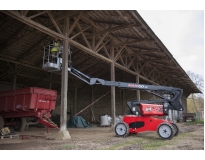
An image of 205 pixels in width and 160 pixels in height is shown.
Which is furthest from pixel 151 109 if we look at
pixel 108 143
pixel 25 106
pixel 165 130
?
pixel 25 106

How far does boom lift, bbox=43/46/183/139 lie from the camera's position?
7.61 metres

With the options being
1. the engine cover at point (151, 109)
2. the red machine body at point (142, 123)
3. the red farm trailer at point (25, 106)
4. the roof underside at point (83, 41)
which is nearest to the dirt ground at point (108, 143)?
the red machine body at point (142, 123)

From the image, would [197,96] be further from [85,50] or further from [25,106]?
[25,106]

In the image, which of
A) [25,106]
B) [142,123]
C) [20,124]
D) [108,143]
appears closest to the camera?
[108,143]

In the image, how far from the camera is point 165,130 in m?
7.54

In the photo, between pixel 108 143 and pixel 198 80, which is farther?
pixel 198 80

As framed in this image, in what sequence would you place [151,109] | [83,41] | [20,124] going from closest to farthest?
1. [151,109]
2. [20,124]
3. [83,41]

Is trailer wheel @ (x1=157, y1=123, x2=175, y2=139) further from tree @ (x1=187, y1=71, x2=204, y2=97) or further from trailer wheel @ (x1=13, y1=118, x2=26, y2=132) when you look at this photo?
tree @ (x1=187, y1=71, x2=204, y2=97)

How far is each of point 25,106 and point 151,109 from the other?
6612mm

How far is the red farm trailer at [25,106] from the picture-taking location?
10789 millimetres

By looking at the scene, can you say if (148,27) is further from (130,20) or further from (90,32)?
(90,32)

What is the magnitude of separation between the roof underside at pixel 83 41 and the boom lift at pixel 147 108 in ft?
8.53

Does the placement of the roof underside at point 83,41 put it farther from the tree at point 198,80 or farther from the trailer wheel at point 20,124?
the tree at point 198,80

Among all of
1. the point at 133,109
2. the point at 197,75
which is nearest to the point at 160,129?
the point at 133,109
